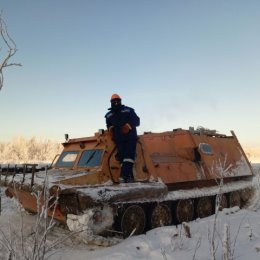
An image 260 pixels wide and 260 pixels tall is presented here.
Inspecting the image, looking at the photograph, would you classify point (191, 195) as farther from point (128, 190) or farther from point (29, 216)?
point (29, 216)

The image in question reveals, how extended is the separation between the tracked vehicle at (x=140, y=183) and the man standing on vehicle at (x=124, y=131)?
7.2 inches

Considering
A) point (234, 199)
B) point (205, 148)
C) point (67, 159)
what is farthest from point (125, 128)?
point (234, 199)

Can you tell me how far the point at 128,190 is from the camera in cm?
734

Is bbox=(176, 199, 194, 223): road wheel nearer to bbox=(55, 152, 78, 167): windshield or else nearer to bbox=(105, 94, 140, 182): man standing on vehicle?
bbox=(105, 94, 140, 182): man standing on vehicle

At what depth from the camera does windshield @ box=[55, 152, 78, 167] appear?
8929mm

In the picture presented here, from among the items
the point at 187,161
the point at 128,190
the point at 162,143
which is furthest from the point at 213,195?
the point at 128,190

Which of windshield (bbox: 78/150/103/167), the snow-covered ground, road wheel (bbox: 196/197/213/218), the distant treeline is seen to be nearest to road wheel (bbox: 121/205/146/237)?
the snow-covered ground

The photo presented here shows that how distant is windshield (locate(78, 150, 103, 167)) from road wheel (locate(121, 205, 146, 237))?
126 centimetres

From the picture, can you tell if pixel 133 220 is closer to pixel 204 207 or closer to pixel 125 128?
pixel 125 128

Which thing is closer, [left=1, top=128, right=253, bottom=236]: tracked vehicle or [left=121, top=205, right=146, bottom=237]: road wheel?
[left=1, top=128, right=253, bottom=236]: tracked vehicle

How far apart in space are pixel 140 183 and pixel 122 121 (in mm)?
1500

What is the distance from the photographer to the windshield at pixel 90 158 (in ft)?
26.4

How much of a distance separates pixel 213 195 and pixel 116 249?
524 cm

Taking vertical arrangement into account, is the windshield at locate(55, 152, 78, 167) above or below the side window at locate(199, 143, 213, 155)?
below
